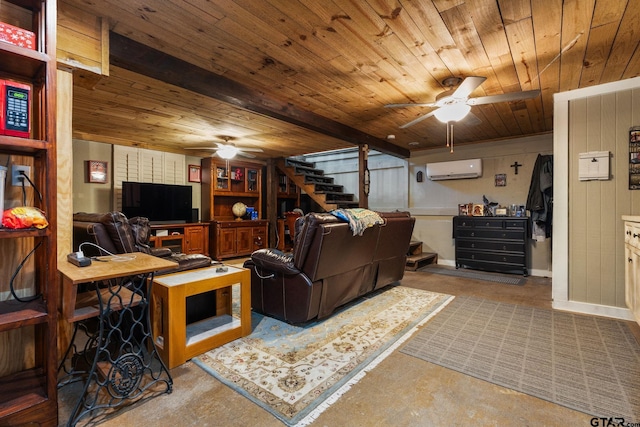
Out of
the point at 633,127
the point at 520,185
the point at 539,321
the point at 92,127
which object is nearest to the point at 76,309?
the point at 539,321

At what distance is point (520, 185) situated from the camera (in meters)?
5.23

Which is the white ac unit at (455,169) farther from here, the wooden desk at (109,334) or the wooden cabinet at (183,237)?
the wooden desk at (109,334)

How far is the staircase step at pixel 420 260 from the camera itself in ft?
17.1

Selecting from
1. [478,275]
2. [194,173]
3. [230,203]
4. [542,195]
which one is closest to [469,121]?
[542,195]

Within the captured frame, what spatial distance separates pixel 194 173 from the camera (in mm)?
6531

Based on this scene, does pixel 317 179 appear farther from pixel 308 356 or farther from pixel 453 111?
pixel 308 356

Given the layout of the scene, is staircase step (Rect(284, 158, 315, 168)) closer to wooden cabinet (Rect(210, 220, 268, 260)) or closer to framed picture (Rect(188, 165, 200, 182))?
wooden cabinet (Rect(210, 220, 268, 260))

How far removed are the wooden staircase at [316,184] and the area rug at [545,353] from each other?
3.72 metres

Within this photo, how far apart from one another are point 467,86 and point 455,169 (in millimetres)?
3431

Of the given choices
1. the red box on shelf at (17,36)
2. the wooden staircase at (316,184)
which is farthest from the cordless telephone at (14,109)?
the wooden staircase at (316,184)

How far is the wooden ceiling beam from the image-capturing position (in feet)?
7.40

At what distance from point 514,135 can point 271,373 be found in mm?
5399

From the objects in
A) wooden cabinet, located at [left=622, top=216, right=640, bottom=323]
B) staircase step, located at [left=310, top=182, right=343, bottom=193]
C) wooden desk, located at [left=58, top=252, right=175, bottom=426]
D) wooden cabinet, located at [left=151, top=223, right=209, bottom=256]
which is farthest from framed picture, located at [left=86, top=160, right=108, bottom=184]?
wooden cabinet, located at [left=622, top=216, right=640, bottom=323]

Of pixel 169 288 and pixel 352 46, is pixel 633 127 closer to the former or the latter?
pixel 352 46
